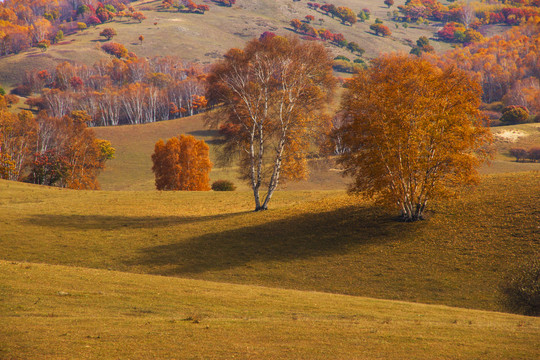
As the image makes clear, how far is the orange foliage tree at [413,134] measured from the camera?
3578cm

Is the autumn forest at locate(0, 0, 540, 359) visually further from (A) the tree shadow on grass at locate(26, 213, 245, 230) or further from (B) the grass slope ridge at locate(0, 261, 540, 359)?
(A) the tree shadow on grass at locate(26, 213, 245, 230)

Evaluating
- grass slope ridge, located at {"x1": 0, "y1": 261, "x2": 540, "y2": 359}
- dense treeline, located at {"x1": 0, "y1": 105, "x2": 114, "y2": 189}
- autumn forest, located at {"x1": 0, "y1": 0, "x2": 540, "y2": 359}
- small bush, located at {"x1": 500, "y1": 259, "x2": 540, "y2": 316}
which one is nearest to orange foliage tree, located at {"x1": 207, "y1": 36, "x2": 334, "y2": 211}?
autumn forest, located at {"x1": 0, "y1": 0, "x2": 540, "y2": 359}

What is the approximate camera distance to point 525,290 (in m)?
19.7

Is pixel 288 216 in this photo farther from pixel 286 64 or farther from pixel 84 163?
pixel 84 163

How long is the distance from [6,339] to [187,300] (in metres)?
8.79

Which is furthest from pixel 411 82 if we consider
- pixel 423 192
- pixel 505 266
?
pixel 505 266

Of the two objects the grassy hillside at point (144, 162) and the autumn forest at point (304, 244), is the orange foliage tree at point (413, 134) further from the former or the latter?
the grassy hillside at point (144, 162)

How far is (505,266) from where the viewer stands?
2839 cm

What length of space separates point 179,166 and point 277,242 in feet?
153

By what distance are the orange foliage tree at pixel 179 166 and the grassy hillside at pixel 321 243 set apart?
31.1m

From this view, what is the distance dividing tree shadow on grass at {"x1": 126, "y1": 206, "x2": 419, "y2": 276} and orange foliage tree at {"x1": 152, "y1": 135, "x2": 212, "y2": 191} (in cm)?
4185

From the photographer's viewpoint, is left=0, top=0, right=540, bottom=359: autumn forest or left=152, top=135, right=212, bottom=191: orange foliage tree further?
left=152, top=135, right=212, bottom=191: orange foliage tree

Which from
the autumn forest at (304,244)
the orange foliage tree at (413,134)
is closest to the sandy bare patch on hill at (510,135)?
the autumn forest at (304,244)

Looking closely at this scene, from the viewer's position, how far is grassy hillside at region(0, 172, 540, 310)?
28.5 m
